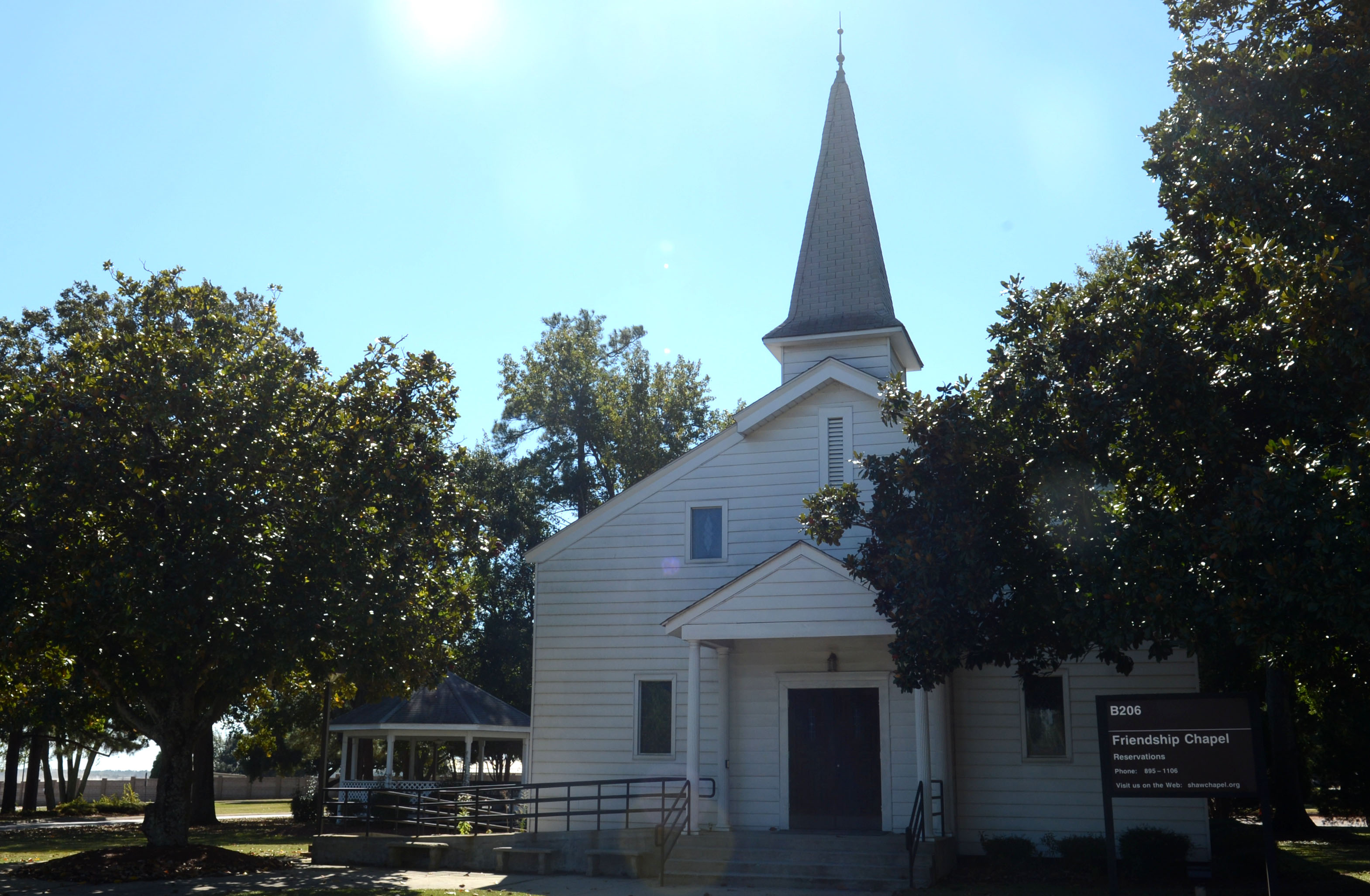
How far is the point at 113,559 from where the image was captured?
15109mm

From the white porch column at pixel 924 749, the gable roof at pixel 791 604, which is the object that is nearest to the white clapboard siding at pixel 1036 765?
the white porch column at pixel 924 749

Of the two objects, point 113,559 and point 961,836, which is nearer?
point 113,559

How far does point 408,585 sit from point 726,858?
653 centimetres

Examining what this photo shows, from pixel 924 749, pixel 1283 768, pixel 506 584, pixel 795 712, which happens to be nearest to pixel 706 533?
pixel 795 712

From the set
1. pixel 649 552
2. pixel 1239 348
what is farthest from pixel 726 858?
pixel 1239 348

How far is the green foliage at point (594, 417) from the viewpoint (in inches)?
1655

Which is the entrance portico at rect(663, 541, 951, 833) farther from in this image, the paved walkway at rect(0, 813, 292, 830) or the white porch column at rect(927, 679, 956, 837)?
A: the paved walkway at rect(0, 813, 292, 830)

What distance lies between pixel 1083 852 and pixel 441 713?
712 inches

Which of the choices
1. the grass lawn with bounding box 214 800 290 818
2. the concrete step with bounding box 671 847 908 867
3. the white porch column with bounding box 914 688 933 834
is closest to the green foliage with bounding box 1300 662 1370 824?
the white porch column with bounding box 914 688 933 834

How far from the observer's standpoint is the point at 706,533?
20.6 meters

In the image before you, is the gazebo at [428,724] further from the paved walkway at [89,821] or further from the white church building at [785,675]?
the white church building at [785,675]

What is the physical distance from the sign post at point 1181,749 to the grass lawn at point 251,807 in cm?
3172

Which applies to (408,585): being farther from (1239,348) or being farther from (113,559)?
(1239,348)

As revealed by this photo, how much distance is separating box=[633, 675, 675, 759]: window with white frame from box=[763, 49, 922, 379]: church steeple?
701 centimetres
